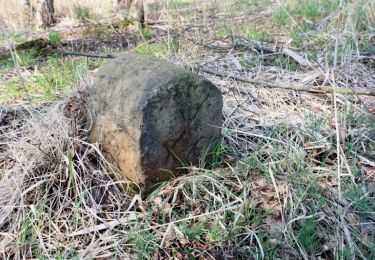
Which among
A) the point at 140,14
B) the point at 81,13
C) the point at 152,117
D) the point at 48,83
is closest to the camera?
the point at 152,117

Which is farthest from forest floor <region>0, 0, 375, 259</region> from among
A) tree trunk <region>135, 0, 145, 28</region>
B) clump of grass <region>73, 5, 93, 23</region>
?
clump of grass <region>73, 5, 93, 23</region>

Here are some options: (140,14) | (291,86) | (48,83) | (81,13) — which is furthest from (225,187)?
(81,13)

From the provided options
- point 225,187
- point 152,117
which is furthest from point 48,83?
point 225,187

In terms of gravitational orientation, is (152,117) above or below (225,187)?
above

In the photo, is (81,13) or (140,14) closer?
(140,14)

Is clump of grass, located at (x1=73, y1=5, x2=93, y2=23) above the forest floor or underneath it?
above

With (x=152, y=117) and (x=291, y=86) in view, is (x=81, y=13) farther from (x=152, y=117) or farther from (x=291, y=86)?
(x=152, y=117)

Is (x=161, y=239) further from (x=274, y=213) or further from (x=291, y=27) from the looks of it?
(x=291, y=27)

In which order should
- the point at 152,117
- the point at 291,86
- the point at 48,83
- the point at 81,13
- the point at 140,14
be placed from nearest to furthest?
1. the point at 152,117
2. the point at 291,86
3. the point at 48,83
4. the point at 140,14
5. the point at 81,13

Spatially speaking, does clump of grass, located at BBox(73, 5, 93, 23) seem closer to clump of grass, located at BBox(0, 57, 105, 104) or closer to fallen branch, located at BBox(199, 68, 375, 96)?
clump of grass, located at BBox(0, 57, 105, 104)

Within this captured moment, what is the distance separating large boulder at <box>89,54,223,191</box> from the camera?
171 centimetres

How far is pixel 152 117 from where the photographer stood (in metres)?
1.70

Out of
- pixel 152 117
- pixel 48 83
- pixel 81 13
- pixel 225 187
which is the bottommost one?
pixel 225 187

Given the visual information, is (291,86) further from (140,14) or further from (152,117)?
(140,14)
